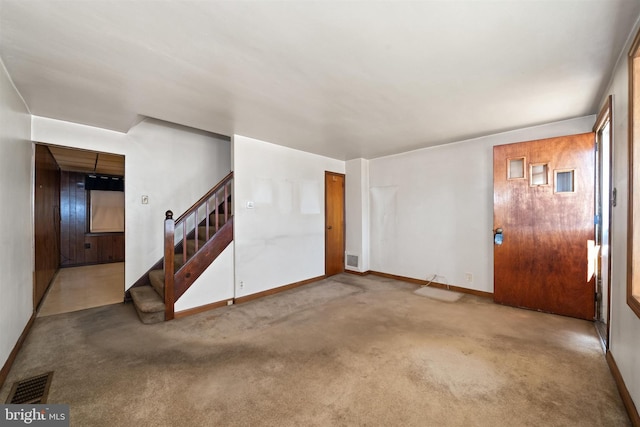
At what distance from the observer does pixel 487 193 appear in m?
3.98

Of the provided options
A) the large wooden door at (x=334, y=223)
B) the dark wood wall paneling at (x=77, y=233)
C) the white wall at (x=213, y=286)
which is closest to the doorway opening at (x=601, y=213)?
the large wooden door at (x=334, y=223)

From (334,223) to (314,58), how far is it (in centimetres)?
374

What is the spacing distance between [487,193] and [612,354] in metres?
2.34

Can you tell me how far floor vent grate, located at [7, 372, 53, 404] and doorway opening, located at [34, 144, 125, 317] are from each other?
196cm

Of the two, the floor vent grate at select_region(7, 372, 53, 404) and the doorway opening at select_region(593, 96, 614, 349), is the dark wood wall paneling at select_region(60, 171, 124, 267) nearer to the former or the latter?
the floor vent grate at select_region(7, 372, 53, 404)

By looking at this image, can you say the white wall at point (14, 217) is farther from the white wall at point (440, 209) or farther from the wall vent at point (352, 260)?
the white wall at point (440, 209)

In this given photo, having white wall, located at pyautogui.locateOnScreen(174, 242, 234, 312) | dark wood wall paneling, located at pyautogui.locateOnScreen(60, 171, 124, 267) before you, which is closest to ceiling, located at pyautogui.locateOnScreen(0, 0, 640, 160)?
white wall, located at pyautogui.locateOnScreen(174, 242, 234, 312)

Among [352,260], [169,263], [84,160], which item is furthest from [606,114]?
[84,160]

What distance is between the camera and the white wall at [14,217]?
2.08 meters

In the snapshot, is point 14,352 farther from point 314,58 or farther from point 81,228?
point 81,228

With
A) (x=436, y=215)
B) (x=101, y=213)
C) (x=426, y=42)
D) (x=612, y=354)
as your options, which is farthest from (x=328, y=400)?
(x=101, y=213)

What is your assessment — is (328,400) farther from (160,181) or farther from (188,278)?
(160,181)

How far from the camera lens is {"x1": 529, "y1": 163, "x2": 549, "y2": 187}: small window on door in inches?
130

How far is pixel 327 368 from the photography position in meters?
2.16
